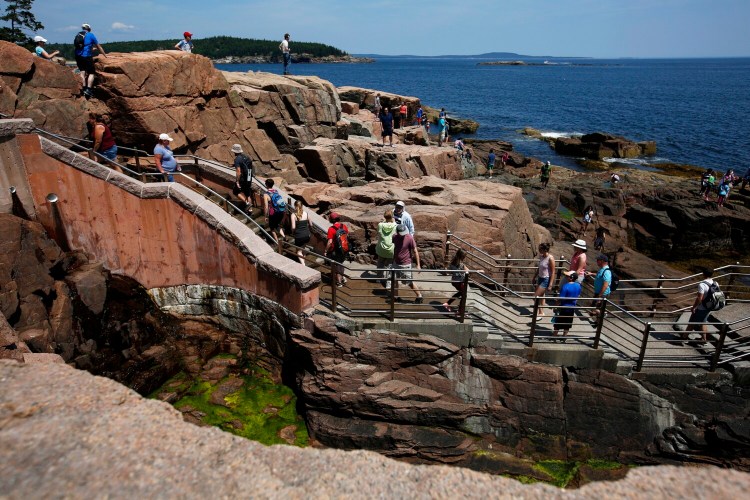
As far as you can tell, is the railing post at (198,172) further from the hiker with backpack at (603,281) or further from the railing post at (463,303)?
the hiker with backpack at (603,281)

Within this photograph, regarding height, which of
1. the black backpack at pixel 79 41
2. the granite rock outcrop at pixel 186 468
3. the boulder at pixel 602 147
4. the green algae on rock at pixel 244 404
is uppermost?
the black backpack at pixel 79 41

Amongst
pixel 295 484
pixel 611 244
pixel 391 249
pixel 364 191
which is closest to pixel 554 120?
pixel 611 244

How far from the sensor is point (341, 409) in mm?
9617

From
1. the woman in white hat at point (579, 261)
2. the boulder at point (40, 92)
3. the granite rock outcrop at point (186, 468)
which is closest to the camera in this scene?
the granite rock outcrop at point (186, 468)

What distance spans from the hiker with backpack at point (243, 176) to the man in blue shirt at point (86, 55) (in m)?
5.15

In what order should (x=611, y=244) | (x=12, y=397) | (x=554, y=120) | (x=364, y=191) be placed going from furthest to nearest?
(x=554, y=120), (x=611, y=244), (x=364, y=191), (x=12, y=397)

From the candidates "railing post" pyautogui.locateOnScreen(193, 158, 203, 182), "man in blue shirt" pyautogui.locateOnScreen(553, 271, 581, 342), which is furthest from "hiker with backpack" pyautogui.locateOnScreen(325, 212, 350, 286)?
"railing post" pyautogui.locateOnScreen(193, 158, 203, 182)

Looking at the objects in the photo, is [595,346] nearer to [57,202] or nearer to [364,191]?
[364,191]

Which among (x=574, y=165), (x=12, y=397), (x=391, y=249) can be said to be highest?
(x=12, y=397)

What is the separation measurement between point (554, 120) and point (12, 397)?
277ft

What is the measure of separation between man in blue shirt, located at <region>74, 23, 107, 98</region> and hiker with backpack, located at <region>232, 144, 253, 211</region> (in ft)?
16.9

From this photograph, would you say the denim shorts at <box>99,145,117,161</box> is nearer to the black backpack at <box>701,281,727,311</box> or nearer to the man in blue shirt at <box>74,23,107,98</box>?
the man in blue shirt at <box>74,23,107,98</box>

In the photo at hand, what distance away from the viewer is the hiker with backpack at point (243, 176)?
12.8 metres

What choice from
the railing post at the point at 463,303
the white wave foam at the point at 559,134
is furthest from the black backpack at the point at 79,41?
the white wave foam at the point at 559,134
